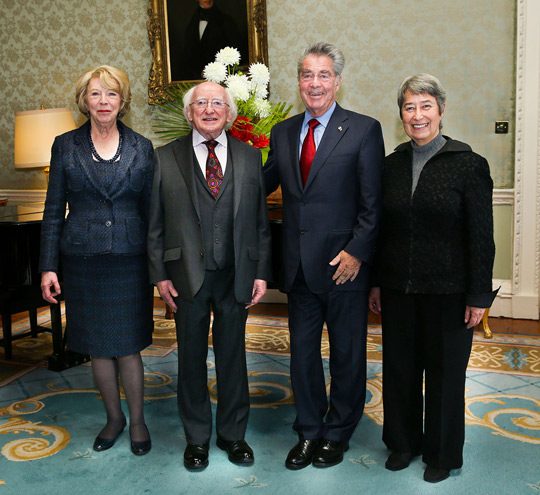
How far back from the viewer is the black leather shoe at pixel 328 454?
234 centimetres

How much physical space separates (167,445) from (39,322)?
2.52 metres

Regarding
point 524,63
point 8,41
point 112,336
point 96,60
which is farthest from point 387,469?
point 8,41

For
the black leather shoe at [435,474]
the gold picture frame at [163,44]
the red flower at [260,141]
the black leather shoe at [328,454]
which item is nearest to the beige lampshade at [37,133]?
the gold picture frame at [163,44]

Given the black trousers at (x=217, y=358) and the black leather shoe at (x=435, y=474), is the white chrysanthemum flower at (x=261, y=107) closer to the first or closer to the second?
the black trousers at (x=217, y=358)

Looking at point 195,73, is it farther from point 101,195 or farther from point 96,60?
point 101,195

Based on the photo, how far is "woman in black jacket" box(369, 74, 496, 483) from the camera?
208cm

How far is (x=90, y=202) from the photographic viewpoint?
2367 millimetres

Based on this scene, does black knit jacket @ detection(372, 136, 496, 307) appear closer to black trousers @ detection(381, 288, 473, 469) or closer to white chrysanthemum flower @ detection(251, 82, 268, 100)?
black trousers @ detection(381, 288, 473, 469)

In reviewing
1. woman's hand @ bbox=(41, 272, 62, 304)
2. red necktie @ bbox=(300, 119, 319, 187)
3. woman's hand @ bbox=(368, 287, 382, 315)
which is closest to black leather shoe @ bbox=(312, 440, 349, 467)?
woman's hand @ bbox=(368, 287, 382, 315)

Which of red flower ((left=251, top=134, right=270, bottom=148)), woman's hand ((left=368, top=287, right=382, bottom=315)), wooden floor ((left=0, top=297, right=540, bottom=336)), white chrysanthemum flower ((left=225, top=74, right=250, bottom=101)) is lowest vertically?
wooden floor ((left=0, top=297, right=540, bottom=336))

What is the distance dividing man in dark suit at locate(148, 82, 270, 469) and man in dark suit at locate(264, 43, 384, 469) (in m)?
0.14

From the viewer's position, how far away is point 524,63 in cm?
427

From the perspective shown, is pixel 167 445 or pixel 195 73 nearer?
pixel 167 445

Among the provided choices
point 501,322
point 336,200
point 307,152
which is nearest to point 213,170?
point 307,152
